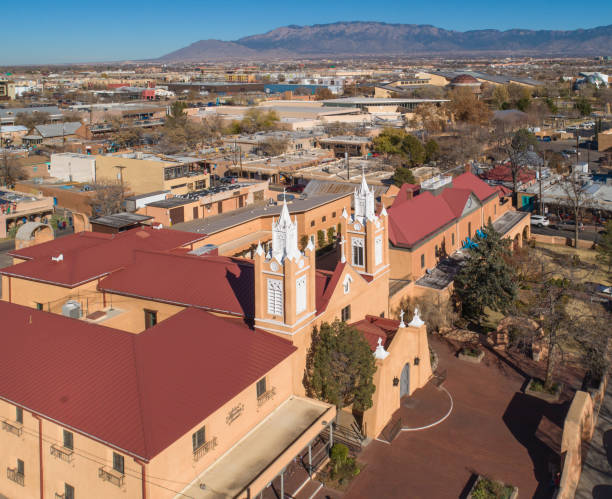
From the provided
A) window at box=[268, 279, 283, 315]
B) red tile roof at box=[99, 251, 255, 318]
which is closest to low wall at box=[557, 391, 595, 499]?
window at box=[268, 279, 283, 315]

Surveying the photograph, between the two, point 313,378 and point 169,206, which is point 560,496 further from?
point 169,206

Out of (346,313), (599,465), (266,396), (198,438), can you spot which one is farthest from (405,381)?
(198,438)

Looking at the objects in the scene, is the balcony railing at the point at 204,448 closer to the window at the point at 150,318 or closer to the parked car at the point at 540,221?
the window at the point at 150,318

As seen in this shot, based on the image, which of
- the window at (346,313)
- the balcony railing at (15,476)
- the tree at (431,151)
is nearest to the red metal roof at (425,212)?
the window at (346,313)

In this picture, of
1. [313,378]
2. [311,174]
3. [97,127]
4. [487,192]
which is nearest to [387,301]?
[313,378]

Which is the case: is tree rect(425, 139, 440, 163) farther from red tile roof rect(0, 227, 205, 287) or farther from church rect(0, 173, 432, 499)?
church rect(0, 173, 432, 499)

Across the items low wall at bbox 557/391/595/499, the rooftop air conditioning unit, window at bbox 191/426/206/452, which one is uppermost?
the rooftop air conditioning unit

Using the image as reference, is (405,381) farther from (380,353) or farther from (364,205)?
(364,205)
